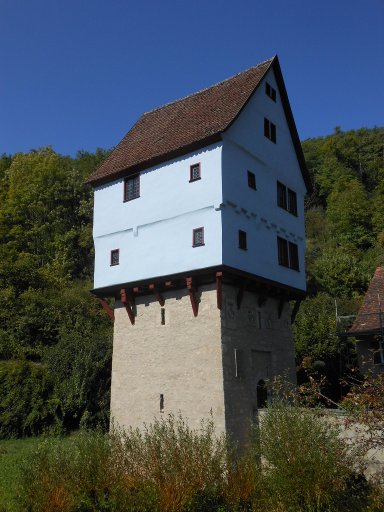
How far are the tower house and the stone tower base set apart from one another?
4 cm

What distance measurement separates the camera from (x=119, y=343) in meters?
19.9

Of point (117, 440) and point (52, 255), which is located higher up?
point (52, 255)

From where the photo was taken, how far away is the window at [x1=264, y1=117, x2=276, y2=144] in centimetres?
2084

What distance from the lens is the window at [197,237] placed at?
1791 cm

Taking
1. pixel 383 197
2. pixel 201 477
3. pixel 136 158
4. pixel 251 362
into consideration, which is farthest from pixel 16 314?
pixel 383 197

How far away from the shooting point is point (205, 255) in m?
17.6

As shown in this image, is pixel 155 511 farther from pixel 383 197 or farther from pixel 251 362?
pixel 383 197

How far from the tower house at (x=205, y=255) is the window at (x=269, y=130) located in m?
0.07

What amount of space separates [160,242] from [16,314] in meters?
13.0

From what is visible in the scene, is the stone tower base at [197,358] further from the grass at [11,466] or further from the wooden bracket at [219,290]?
the grass at [11,466]

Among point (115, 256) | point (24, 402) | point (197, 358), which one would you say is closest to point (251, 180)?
point (115, 256)

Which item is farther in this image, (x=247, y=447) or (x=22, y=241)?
(x=22, y=241)

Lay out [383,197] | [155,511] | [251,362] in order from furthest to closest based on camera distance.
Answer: [383,197] → [251,362] → [155,511]

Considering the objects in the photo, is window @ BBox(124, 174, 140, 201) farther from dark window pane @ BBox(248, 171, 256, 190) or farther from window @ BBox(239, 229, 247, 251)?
window @ BBox(239, 229, 247, 251)
